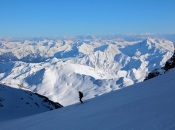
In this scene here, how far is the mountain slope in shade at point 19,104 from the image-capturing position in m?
45.1

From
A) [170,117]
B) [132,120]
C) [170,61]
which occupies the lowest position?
[170,61]

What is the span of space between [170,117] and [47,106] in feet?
154

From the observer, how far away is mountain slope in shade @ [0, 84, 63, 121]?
4506 centimetres

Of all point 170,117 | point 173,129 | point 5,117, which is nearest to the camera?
point 173,129

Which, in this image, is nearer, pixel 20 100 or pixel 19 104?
pixel 19 104

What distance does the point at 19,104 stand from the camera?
5019cm

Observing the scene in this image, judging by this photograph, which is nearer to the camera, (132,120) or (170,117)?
(170,117)

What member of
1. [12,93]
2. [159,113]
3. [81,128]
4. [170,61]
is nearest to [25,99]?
[12,93]

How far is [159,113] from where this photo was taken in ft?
30.5

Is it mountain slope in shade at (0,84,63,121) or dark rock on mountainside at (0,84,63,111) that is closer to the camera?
mountain slope in shade at (0,84,63,121)

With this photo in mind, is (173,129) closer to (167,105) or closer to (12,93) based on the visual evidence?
(167,105)

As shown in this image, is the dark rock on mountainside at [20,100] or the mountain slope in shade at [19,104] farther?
the dark rock on mountainside at [20,100]

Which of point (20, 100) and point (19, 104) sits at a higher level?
point (20, 100)

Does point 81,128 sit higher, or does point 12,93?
point 81,128
